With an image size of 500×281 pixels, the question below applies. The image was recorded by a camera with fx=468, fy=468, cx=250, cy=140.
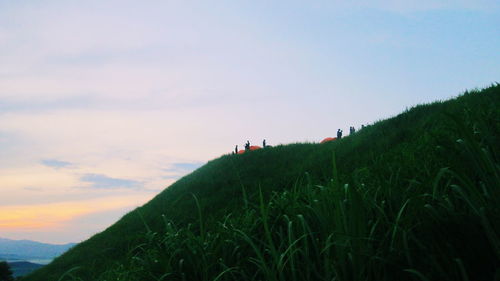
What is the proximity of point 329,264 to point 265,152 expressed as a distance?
563 inches

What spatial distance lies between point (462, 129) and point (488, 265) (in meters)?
0.86

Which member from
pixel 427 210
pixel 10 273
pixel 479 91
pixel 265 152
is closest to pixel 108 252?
pixel 265 152

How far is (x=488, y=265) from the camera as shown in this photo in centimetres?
283

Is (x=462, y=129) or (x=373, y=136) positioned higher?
(x=373, y=136)

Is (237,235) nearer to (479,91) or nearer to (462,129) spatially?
(462,129)

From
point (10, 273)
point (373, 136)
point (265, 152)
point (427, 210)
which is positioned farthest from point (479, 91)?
point (10, 273)

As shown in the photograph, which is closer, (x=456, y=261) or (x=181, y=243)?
(x=456, y=261)

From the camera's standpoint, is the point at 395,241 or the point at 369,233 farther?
the point at 369,233

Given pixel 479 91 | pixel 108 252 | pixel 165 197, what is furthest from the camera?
pixel 165 197

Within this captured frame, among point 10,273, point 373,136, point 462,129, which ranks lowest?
point 10,273

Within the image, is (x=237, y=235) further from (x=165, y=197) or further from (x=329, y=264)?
(x=165, y=197)

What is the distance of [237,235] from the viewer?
12.9 feet

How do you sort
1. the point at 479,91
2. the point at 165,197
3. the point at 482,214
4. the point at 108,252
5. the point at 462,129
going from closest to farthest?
the point at 482,214 < the point at 462,129 < the point at 479,91 < the point at 108,252 < the point at 165,197

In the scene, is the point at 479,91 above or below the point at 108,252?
above
